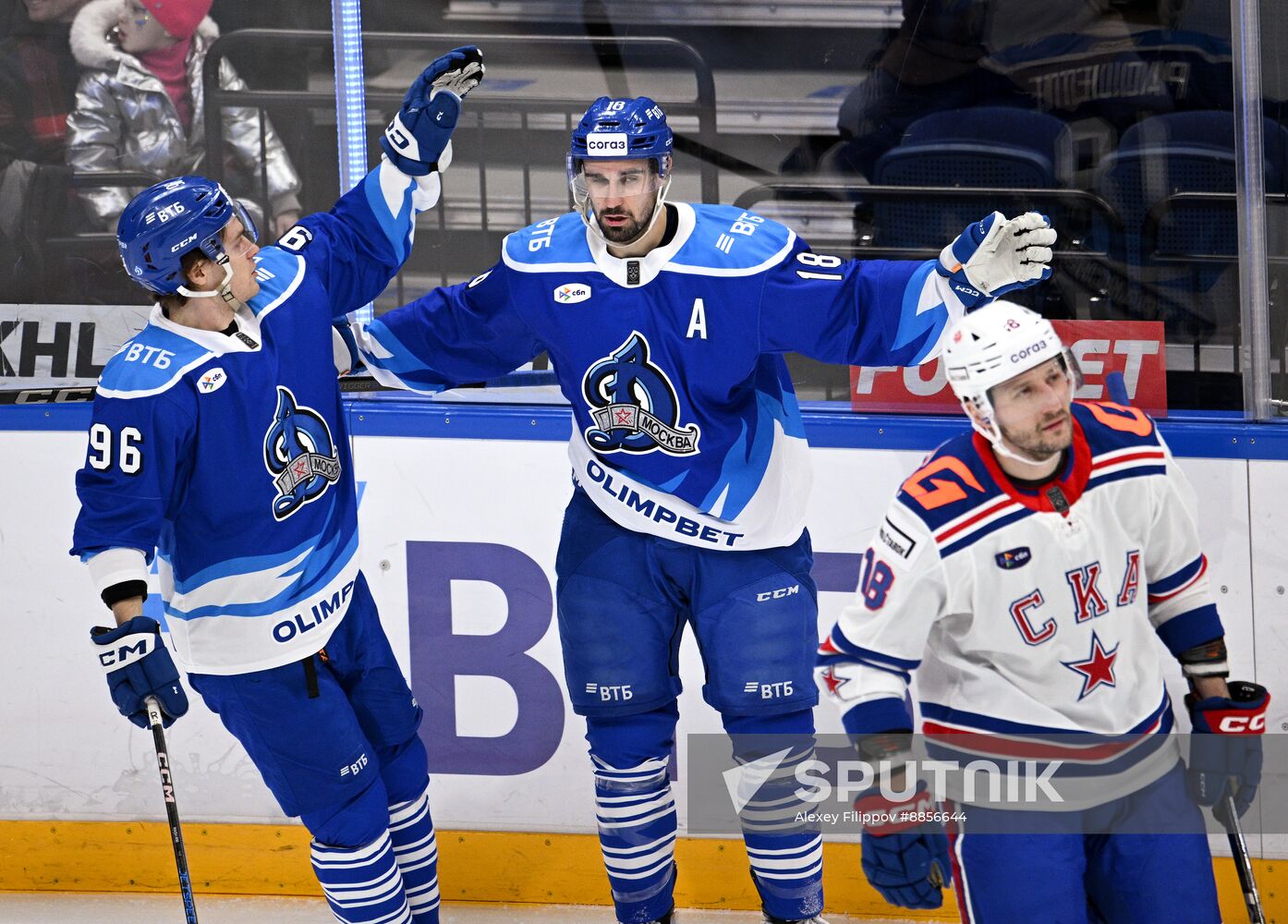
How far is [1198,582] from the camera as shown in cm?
238

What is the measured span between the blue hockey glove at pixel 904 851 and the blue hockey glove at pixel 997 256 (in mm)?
861

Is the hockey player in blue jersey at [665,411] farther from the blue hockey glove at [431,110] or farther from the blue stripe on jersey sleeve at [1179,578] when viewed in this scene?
the blue stripe on jersey sleeve at [1179,578]

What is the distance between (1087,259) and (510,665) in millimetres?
1597

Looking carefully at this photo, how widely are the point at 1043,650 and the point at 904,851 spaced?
14.3 inches

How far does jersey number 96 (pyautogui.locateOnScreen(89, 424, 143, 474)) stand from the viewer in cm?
263

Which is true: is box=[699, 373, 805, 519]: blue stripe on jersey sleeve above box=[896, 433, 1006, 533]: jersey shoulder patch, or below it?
below

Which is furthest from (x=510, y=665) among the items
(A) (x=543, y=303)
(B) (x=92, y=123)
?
(B) (x=92, y=123)

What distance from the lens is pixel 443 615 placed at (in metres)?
3.58

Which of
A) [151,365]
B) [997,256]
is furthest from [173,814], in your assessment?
[997,256]

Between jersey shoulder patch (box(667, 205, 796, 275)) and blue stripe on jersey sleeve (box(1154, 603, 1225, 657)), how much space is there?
0.93m

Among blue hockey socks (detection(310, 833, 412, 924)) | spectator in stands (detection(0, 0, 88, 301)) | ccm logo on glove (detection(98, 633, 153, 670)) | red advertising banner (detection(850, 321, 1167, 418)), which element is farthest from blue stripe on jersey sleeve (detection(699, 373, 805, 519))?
spectator in stands (detection(0, 0, 88, 301))

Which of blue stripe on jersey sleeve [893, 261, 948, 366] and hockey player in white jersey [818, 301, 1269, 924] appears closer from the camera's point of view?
hockey player in white jersey [818, 301, 1269, 924]

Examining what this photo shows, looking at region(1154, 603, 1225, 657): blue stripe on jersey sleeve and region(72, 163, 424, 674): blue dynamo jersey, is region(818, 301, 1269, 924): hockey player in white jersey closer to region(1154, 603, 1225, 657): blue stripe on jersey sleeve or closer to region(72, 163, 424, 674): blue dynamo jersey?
region(1154, 603, 1225, 657): blue stripe on jersey sleeve

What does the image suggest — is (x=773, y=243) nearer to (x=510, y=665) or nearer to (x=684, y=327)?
(x=684, y=327)
